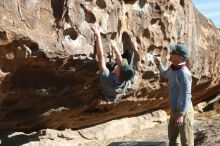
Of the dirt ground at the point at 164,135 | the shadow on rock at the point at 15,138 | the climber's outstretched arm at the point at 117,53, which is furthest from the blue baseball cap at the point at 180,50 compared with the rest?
the shadow on rock at the point at 15,138

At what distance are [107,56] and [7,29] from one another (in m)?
1.86

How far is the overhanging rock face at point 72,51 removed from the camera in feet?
21.8

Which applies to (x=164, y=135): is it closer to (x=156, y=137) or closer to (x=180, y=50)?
(x=156, y=137)

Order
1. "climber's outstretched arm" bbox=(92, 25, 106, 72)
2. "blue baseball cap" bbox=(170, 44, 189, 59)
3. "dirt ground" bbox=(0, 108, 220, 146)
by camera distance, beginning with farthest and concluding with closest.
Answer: "dirt ground" bbox=(0, 108, 220, 146) < "climber's outstretched arm" bbox=(92, 25, 106, 72) < "blue baseball cap" bbox=(170, 44, 189, 59)

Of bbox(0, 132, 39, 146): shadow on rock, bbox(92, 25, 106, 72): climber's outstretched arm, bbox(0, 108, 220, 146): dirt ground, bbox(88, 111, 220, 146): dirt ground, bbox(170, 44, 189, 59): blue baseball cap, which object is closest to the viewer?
bbox(170, 44, 189, 59): blue baseball cap

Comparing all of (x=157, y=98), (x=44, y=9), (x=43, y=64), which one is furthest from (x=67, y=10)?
(x=157, y=98)

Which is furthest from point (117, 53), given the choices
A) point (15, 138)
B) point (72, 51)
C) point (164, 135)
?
point (164, 135)

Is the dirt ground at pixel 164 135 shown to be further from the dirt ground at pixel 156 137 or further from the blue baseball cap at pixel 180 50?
the blue baseball cap at pixel 180 50

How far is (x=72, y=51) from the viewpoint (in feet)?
23.4

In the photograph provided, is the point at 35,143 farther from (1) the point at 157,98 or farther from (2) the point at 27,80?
(1) the point at 157,98

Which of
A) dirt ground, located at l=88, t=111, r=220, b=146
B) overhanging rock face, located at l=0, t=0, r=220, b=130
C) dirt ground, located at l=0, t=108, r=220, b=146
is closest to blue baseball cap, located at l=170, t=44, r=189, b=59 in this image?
overhanging rock face, located at l=0, t=0, r=220, b=130

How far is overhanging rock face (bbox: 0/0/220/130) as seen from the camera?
21.8ft

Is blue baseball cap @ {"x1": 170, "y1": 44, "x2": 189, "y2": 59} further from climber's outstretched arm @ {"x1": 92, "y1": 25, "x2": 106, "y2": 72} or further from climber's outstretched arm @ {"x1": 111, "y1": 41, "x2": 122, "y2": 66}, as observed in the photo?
climber's outstretched arm @ {"x1": 92, "y1": 25, "x2": 106, "y2": 72}

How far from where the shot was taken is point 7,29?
6.38m
